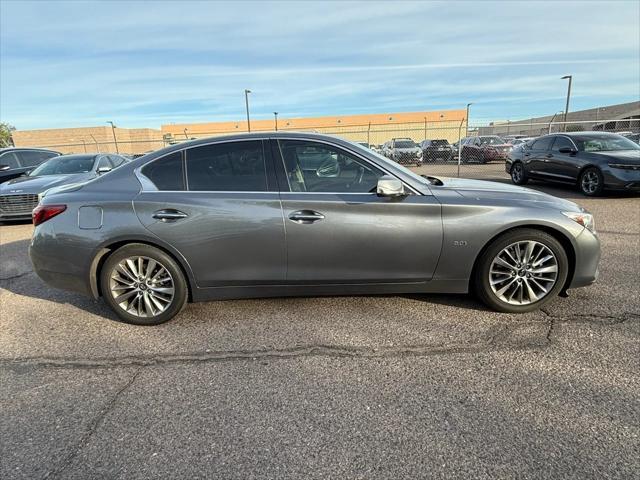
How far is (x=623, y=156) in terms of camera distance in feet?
30.2

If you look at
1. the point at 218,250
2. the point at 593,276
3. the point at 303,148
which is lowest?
the point at 593,276

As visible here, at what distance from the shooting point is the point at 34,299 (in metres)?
4.50

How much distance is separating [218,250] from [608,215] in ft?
24.6

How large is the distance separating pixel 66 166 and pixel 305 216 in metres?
8.39

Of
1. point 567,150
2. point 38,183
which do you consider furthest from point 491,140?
point 38,183

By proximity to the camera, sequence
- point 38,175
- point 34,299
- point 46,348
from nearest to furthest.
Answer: point 46,348, point 34,299, point 38,175

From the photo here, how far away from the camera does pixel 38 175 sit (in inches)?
367

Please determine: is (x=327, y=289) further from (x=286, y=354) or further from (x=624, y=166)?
(x=624, y=166)

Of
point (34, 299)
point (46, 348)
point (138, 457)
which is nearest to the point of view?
point (138, 457)

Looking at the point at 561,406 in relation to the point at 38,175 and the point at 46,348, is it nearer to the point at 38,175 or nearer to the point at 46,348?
the point at 46,348

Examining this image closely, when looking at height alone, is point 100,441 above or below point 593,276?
below

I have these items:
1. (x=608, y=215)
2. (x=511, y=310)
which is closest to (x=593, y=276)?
(x=511, y=310)

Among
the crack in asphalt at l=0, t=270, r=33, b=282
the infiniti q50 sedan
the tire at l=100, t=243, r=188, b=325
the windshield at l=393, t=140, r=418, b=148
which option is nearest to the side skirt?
the infiniti q50 sedan

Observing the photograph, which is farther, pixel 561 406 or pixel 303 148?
pixel 303 148
